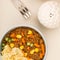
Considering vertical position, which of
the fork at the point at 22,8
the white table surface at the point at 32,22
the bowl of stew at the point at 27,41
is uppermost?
the fork at the point at 22,8

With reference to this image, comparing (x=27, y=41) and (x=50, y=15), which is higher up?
(x=50, y=15)

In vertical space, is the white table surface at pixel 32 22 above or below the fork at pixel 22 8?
below

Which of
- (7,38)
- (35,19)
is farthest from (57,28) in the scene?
(7,38)

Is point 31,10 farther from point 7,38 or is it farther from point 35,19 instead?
point 7,38

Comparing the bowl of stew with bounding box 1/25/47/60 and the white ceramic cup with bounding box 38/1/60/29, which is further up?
the white ceramic cup with bounding box 38/1/60/29

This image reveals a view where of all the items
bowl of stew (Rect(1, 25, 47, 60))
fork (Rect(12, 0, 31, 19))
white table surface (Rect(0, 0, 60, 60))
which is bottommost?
bowl of stew (Rect(1, 25, 47, 60))
